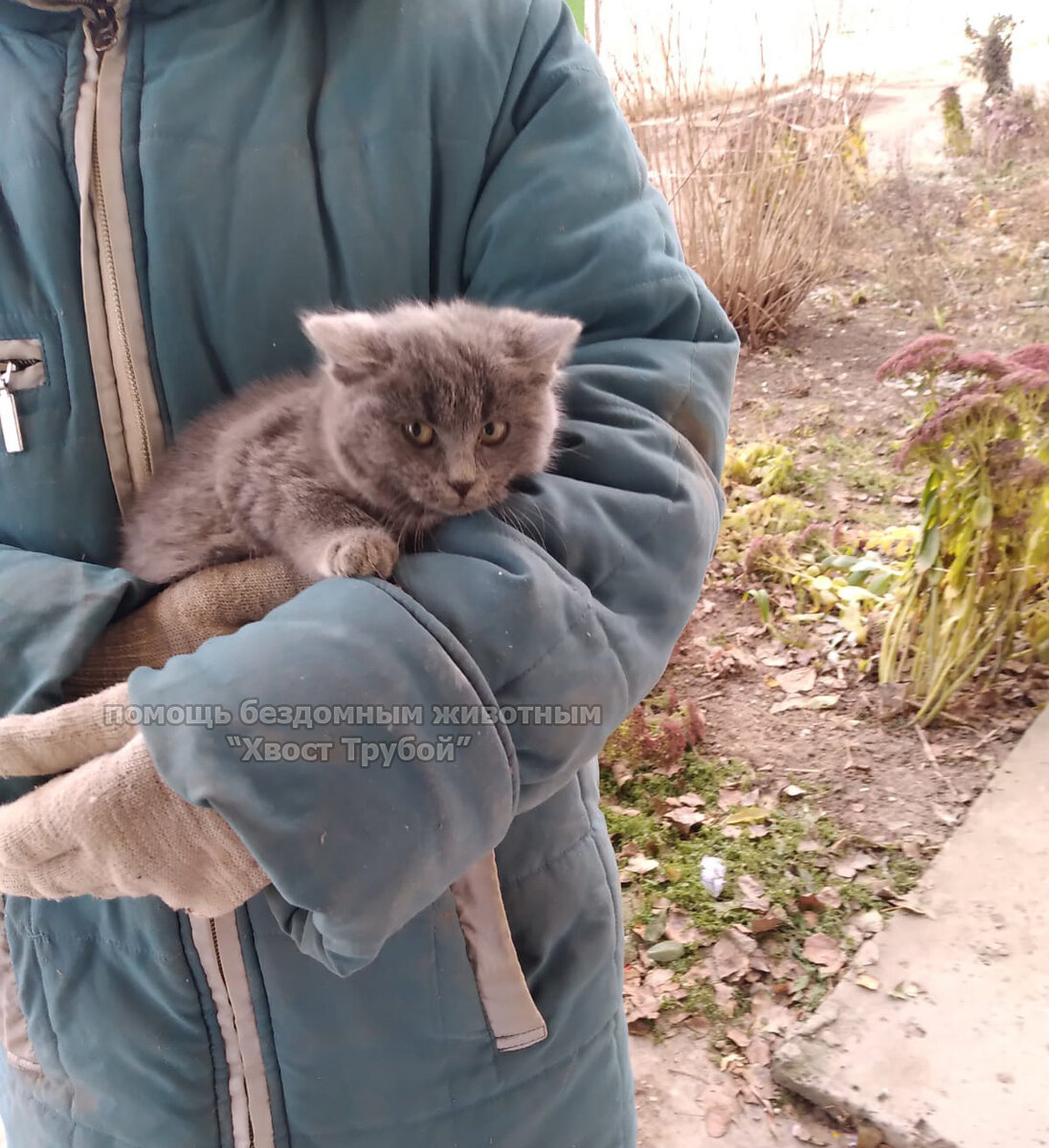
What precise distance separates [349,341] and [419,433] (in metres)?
0.22

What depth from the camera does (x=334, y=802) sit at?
2.59 ft

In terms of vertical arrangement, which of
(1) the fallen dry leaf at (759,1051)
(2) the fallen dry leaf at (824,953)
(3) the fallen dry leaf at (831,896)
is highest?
(3) the fallen dry leaf at (831,896)

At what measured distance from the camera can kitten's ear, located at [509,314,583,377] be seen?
1.10 m

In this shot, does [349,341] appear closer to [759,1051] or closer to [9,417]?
[9,417]

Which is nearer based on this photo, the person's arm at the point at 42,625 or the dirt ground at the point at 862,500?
the person's arm at the point at 42,625

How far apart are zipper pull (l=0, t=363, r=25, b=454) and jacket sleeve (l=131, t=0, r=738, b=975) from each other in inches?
15.3

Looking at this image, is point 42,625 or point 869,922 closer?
point 42,625

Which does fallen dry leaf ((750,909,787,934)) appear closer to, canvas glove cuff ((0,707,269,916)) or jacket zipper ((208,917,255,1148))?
jacket zipper ((208,917,255,1148))

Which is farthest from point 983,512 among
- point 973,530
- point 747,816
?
point 747,816

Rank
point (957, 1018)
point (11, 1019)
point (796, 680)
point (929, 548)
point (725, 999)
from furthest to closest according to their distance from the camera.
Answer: point (796, 680)
point (929, 548)
point (725, 999)
point (957, 1018)
point (11, 1019)

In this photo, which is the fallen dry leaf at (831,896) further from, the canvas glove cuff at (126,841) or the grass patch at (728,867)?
the canvas glove cuff at (126,841)

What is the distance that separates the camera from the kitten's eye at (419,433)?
1303mm

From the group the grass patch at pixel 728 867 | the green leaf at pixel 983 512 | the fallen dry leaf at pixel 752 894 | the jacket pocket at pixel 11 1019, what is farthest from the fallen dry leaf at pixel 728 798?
the jacket pocket at pixel 11 1019

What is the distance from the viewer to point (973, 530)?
2.56m
